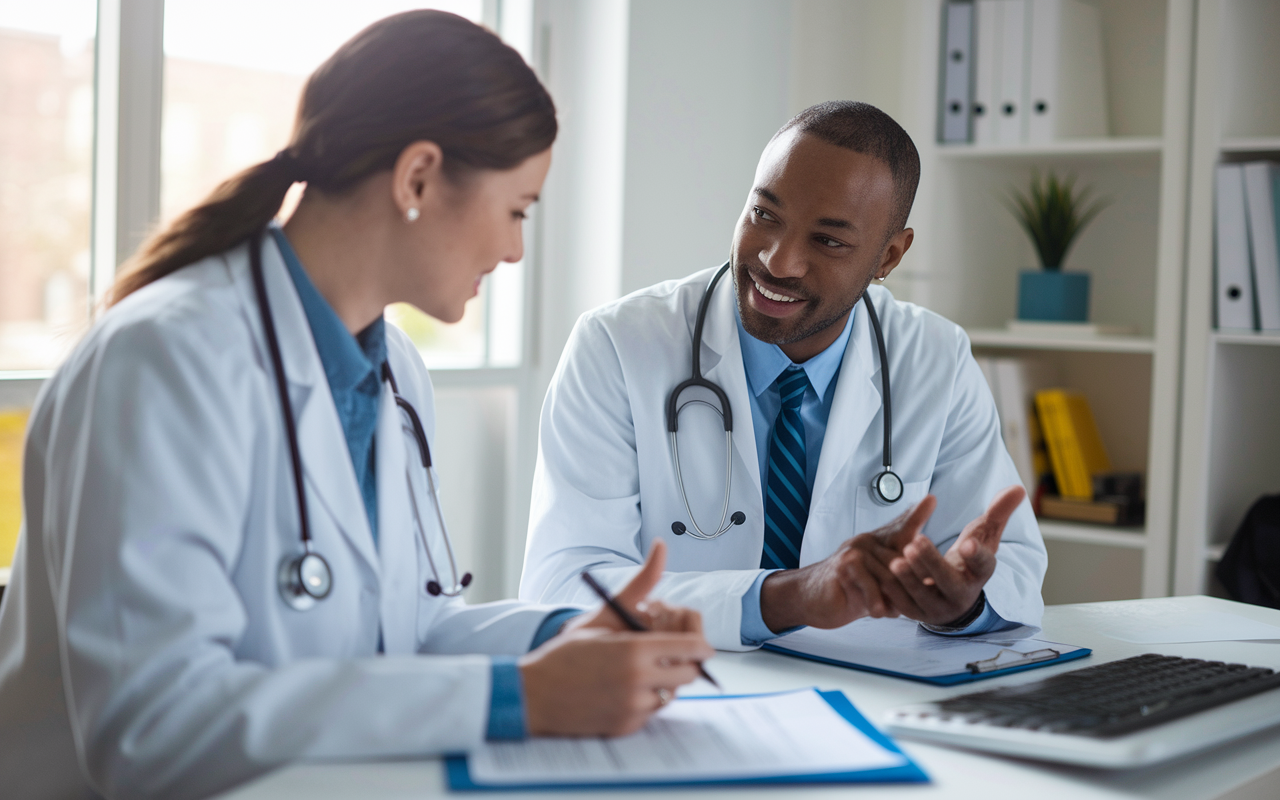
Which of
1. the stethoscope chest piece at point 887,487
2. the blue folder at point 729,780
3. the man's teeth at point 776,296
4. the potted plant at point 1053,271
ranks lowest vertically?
the blue folder at point 729,780

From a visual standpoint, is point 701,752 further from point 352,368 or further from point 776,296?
point 776,296

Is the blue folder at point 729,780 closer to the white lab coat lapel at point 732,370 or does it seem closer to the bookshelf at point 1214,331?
the white lab coat lapel at point 732,370

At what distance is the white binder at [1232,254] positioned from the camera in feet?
7.74

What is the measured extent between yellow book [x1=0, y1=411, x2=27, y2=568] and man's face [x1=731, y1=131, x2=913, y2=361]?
1.33 m

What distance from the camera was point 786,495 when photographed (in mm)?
1606

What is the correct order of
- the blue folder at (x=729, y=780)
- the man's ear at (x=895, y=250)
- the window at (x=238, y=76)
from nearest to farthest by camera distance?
1. the blue folder at (x=729, y=780)
2. the man's ear at (x=895, y=250)
3. the window at (x=238, y=76)

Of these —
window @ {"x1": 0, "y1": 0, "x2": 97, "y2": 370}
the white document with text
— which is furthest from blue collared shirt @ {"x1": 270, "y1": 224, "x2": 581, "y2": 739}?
window @ {"x1": 0, "y1": 0, "x2": 97, "y2": 370}

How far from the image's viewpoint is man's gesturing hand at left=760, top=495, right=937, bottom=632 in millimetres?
1225

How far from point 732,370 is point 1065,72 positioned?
153 centimetres

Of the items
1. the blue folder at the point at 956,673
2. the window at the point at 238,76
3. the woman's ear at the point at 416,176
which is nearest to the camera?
the woman's ear at the point at 416,176

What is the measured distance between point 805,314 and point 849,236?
0.42ft

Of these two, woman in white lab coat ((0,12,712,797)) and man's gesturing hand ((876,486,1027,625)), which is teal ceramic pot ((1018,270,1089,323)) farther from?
woman in white lab coat ((0,12,712,797))

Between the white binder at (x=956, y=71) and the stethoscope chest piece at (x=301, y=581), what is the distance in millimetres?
2178

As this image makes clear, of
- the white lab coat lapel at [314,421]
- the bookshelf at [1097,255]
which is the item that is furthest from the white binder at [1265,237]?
the white lab coat lapel at [314,421]
